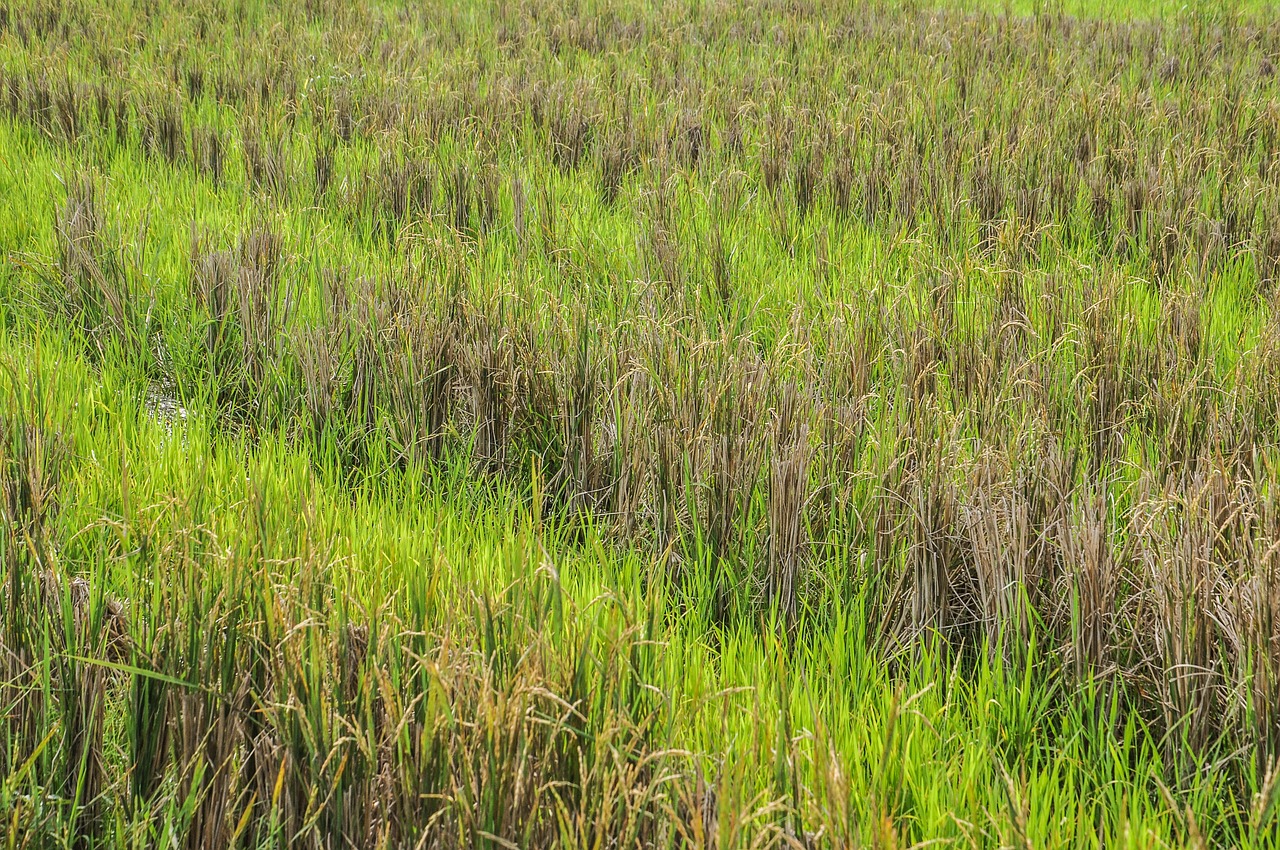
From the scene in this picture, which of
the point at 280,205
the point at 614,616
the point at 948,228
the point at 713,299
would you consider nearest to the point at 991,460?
the point at 614,616

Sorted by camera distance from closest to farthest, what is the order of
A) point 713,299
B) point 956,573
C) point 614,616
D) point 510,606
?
point 614,616 < point 510,606 < point 956,573 < point 713,299

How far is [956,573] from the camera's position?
188 cm

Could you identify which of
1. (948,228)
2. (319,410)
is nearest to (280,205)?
(319,410)

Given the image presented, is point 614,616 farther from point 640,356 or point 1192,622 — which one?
point 640,356

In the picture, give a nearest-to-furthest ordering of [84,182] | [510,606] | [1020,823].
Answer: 1. [1020,823]
2. [510,606]
3. [84,182]

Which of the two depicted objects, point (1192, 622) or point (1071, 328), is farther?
point (1071, 328)

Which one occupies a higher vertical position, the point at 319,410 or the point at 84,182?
the point at 84,182

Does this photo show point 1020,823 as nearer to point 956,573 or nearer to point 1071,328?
point 956,573

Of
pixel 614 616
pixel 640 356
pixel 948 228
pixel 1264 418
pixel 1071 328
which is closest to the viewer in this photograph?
pixel 614 616

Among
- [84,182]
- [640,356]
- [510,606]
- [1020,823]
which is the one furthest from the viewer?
[84,182]

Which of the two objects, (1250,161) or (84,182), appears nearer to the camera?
(84,182)

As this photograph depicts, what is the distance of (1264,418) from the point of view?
2338 mm

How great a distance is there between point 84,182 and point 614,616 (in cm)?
327

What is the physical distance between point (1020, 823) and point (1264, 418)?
171cm
